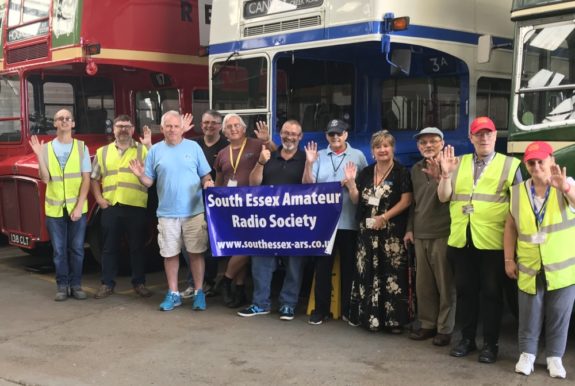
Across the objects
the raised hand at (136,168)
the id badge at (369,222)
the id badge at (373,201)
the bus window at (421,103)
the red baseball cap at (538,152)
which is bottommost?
the id badge at (369,222)

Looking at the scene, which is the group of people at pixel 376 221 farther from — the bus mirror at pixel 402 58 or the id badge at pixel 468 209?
the bus mirror at pixel 402 58

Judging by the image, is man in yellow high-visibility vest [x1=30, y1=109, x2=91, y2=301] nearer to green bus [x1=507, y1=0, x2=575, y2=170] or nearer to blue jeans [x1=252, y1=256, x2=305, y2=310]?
blue jeans [x1=252, y1=256, x2=305, y2=310]

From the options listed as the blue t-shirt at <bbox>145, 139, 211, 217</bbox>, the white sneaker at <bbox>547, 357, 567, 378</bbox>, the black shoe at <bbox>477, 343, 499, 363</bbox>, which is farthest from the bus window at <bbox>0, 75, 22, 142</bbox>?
the white sneaker at <bbox>547, 357, 567, 378</bbox>

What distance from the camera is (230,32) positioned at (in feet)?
22.1

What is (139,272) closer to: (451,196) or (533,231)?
(451,196)

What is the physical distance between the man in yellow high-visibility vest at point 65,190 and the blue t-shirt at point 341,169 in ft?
7.77

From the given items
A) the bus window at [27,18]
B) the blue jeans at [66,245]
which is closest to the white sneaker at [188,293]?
the blue jeans at [66,245]

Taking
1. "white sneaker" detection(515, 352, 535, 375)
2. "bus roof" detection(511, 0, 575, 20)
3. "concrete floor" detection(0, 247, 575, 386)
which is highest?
"bus roof" detection(511, 0, 575, 20)

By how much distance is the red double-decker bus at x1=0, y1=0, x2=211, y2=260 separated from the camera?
751 cm

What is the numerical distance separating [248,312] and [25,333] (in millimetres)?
1840

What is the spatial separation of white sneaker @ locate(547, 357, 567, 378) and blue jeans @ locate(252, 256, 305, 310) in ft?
7.00

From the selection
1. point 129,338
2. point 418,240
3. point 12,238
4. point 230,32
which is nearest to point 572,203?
point 418,240

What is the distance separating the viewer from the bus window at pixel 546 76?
4688mm

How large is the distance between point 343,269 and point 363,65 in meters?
2.58
